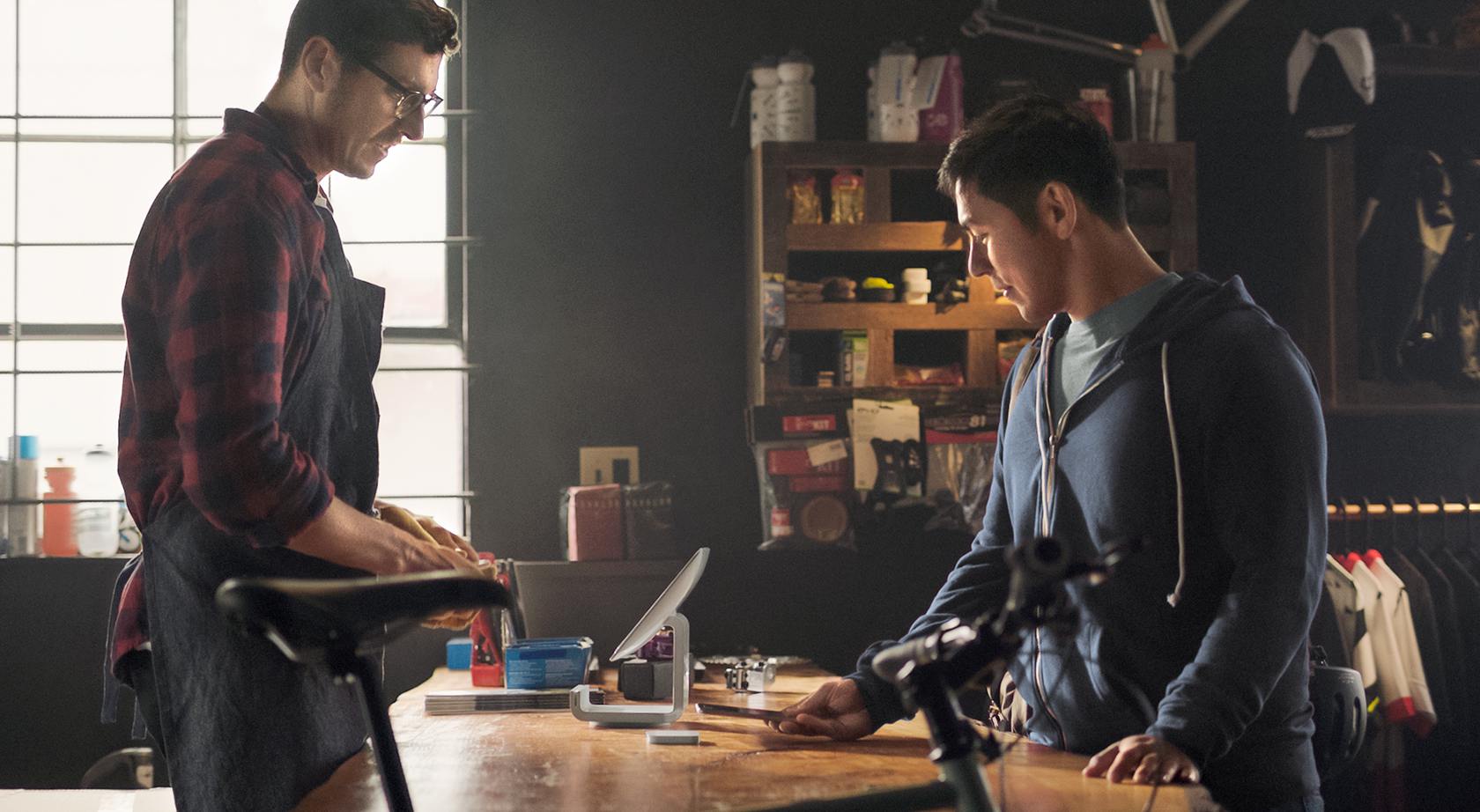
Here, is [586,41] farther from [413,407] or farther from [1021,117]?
[1021,117]

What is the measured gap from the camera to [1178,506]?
1.69 metres

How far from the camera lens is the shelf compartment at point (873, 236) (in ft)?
12.5

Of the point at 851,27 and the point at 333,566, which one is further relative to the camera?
the point at 851,27

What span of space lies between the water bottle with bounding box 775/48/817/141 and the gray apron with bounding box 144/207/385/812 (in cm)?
249

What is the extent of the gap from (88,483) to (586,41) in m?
2.04

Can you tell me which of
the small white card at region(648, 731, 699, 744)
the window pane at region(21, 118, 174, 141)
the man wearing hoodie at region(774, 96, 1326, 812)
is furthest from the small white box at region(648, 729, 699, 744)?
the window pane at region(21, 118, 174, 141)

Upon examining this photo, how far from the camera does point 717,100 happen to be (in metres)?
4.17

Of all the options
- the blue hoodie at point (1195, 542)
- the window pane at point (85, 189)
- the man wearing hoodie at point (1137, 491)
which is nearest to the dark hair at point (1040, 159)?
the man wearing hoodie at point (1137, 491)

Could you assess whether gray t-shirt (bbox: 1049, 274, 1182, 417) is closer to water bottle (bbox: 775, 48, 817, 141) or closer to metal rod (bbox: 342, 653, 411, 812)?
metal rod (bbox: 342, 653, 411, 812)

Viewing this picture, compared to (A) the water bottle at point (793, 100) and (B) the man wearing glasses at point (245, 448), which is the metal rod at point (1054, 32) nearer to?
(A) the water bottle at point (793, 100)

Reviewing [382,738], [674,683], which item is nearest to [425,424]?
[674,683]

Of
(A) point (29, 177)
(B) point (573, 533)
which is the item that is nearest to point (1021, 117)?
(B) point (573, 533)

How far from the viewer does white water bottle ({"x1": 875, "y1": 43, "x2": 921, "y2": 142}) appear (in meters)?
3.86

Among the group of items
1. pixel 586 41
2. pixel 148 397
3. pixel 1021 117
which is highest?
pixel 586 41
